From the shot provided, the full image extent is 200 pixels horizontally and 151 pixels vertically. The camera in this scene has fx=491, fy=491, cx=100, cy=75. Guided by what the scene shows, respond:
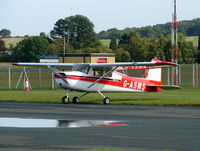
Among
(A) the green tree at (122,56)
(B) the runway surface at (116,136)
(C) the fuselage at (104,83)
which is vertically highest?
(A) the green tree at (122,56)

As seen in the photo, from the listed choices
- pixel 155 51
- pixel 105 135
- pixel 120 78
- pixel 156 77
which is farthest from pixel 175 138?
pixel 155 51

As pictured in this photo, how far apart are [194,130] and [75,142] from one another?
3669mm

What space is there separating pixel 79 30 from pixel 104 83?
11960cm

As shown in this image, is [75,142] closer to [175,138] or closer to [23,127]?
[175,138]

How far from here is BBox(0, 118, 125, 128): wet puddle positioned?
1400cm

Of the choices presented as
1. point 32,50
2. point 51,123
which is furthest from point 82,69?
point 32,50

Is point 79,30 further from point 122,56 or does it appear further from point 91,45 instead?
point 122,56

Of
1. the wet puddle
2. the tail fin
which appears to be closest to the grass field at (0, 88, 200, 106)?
the tail fin

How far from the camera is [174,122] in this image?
49.0 ft

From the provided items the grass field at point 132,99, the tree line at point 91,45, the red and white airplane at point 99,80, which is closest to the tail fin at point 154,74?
the red and white airplane at point 99,80

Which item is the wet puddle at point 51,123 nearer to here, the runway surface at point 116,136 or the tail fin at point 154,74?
the runway surface at point 116,136

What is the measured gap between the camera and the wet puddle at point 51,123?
45.9ft

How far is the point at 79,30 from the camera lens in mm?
144375

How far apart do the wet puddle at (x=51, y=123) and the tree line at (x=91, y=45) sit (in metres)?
66.2
